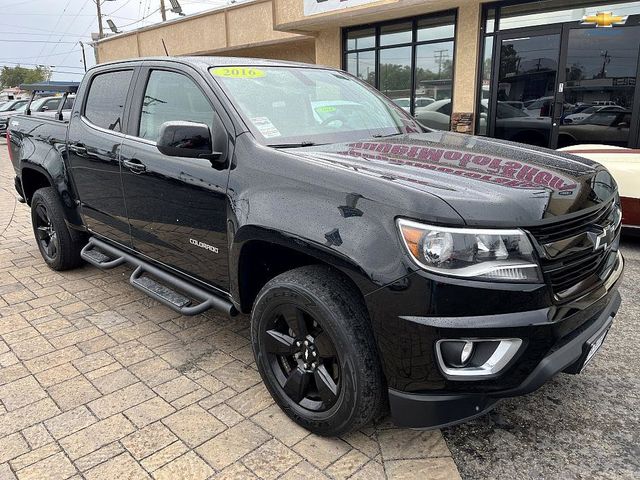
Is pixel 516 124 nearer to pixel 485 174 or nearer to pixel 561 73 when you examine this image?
pixel 561 73

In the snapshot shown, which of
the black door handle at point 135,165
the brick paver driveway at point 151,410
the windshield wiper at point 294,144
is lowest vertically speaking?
the brick paver driveway at point 151,410

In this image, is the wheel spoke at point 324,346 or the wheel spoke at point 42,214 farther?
the wheel spoke at point 42,214

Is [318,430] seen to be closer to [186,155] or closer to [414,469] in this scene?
[414,469]

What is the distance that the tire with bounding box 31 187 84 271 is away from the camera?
4742 millimetres

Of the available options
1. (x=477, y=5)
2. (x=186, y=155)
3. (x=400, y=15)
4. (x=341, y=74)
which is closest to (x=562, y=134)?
(x=477, y=5)

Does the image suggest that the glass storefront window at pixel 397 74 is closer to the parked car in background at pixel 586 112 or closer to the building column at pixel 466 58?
the building column at pixel 466 58

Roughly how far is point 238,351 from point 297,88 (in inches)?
68.4

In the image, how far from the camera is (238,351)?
137 inches

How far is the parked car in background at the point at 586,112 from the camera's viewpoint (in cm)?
886

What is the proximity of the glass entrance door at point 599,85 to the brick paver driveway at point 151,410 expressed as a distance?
7.76 metres

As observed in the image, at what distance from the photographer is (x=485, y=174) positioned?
2297 millimetres

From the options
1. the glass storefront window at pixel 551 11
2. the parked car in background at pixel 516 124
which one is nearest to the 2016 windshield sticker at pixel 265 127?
the parked car in background at pixel 516 124

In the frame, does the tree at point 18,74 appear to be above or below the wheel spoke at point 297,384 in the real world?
above

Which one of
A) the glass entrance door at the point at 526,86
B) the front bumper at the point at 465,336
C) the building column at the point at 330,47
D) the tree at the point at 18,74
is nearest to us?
the front bumper at the point at 465,336
